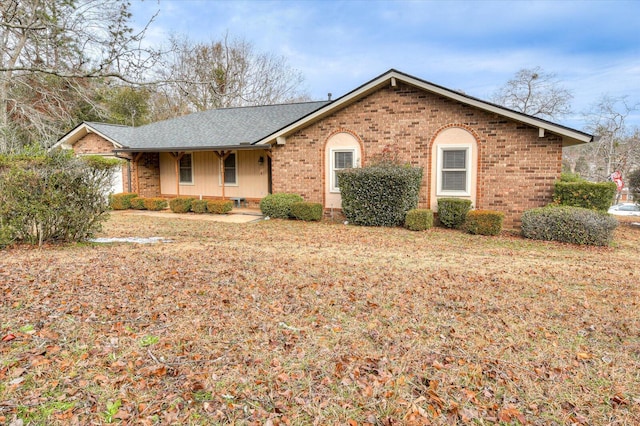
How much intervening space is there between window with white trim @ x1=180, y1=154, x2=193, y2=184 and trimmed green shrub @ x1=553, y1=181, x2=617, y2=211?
14122 millimetres

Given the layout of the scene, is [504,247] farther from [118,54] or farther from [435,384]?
[118,54]

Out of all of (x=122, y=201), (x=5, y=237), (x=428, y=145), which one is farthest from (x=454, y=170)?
(x=122, y=201)

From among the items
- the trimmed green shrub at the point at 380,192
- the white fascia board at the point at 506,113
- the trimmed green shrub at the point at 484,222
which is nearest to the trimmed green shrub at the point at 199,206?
the trimmed green shrub at the point at 380,192

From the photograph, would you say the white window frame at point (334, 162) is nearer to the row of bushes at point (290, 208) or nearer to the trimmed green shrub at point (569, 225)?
the row of bushes at point (290, 208)

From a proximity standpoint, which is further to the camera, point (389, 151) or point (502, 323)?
point (389, 151)

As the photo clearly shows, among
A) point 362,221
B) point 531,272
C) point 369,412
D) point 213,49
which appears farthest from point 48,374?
point 213,49

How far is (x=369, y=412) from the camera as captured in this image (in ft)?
8.61

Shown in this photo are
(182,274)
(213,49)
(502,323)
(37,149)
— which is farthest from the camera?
(213,49)

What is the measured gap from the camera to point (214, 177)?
16641 millimetres

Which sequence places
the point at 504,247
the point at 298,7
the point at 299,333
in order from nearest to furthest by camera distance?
the point at 299,333 → the point at 504,247 → the point at 298,7

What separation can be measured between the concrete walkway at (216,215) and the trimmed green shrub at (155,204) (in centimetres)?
21

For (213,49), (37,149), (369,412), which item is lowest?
(369,412)

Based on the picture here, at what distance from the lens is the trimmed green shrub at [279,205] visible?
12.5 m

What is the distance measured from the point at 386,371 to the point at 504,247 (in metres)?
6.54
